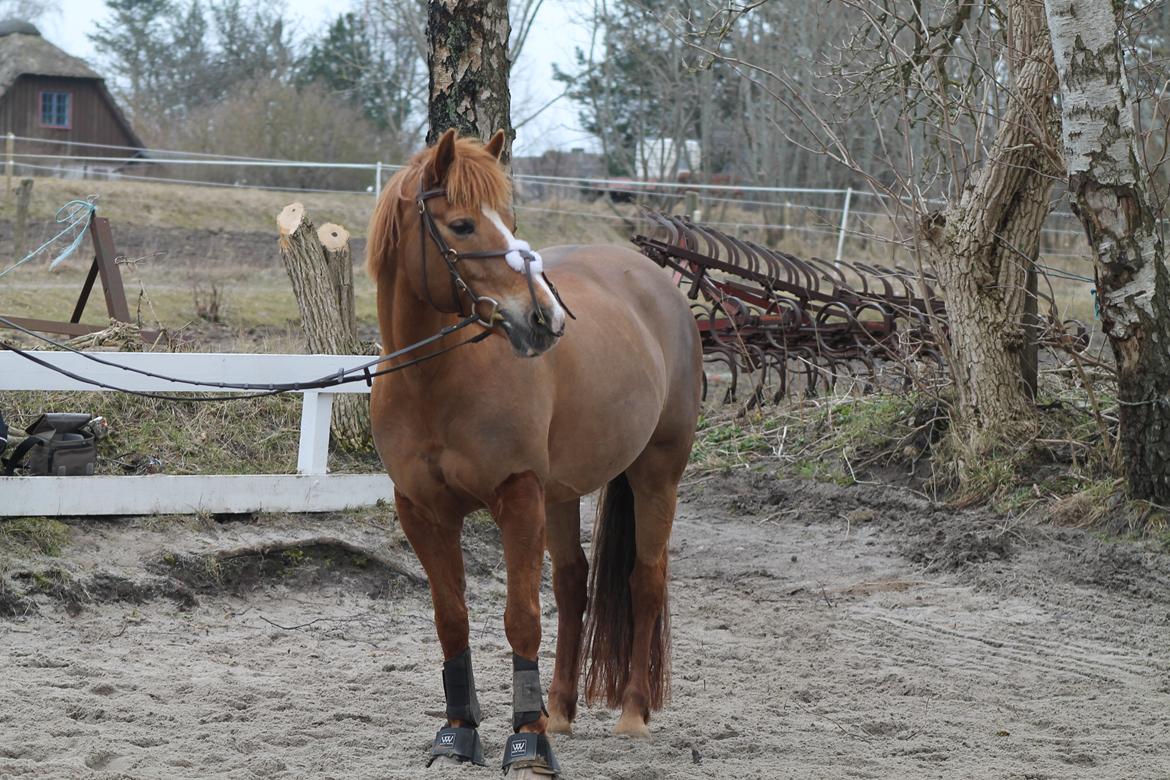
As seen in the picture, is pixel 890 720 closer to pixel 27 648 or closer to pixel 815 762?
pixel 815 762

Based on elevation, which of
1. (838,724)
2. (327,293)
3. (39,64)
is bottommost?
(838,724)

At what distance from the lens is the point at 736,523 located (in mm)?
7547

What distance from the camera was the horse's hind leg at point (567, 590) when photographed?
4.19 meters

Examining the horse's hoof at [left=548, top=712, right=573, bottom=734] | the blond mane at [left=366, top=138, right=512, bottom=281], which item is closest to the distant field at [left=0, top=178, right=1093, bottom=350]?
the horse's hoof at [left=548, top=712, right=573, bottom=734]

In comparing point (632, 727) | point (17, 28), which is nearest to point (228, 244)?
point (632, 727)

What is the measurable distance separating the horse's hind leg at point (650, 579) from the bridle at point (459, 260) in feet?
4.23

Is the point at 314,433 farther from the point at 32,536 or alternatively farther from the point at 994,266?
the point at 994,266

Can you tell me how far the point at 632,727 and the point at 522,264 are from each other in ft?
6.04

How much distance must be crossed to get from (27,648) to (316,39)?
38112 mm

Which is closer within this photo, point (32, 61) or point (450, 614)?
point (450, 614)

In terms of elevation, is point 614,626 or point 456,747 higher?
point 614,626

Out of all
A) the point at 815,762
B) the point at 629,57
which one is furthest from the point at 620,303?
the point at 629,57

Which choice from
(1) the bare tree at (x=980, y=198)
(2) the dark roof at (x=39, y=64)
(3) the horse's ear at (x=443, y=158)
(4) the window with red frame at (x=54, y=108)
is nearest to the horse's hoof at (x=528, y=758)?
(3) the horse's ear at (x=443, y=158)

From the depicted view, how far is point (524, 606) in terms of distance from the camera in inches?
136
